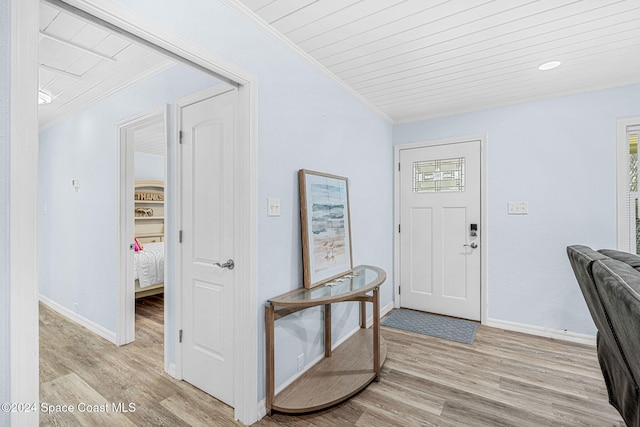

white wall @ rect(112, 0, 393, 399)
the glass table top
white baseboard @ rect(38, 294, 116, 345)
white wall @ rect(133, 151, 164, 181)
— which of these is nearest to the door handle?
white wall @ rect(112, 0, 393, 399)

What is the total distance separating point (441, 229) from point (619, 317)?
103 inches

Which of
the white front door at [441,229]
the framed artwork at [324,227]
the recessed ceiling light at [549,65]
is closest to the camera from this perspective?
the framed artwork at [324,227]

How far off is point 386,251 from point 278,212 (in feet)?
6.70

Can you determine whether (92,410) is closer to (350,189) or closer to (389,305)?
(350,189)

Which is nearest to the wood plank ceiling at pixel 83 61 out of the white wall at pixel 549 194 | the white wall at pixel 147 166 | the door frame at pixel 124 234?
the door frame at pixel 124 234

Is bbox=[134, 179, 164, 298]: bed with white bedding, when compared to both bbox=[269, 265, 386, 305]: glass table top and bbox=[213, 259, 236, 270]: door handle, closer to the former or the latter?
bbox=[213, 259, 236, 270]: door handle

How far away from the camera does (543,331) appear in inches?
119

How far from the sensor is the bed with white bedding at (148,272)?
12.5 feet

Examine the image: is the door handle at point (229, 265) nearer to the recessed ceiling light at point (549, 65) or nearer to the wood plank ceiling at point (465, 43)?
the wood plank ceiling at point (465, 43)

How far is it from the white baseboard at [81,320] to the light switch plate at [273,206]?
2105mm

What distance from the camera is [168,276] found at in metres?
2.34

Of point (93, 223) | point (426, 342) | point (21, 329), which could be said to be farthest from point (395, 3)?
point (93, 223)

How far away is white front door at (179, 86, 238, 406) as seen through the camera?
1.99m

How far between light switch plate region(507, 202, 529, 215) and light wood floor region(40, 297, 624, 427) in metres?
1.24
